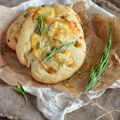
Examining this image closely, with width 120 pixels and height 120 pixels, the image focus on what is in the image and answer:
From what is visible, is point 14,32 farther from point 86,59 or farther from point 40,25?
point 86,59

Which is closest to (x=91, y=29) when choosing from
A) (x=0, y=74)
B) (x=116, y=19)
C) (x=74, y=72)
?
(x=116, y=19)

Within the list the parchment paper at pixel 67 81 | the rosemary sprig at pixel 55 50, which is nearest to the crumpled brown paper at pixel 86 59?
the parchment paper at pixel 67 81

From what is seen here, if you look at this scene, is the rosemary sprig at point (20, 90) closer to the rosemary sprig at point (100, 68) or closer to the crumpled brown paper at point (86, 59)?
the crumpled brown paper at point (86, 59)

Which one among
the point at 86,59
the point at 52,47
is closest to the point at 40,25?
the point at 52,47

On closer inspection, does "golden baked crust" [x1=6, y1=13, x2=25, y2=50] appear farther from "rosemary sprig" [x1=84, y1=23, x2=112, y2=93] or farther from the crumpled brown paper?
"rosemary sprig" [x1=84, y1=23, x2=112, y2=93]

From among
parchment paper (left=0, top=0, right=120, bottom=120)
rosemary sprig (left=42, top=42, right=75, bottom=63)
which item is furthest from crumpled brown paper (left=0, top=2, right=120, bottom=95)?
rosemary sprig (left=42, top=42, right=75, bottom=63)

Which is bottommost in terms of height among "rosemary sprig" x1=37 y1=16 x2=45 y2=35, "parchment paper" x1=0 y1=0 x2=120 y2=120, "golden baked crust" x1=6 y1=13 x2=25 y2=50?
"parchment paper" x1=0 y1=0 x2=120 y2=120

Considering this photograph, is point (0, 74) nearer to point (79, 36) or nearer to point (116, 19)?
point (79, 36)

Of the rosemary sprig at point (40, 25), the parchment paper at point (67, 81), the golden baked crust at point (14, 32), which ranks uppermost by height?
the rosemary sprig at point (40, 25)
